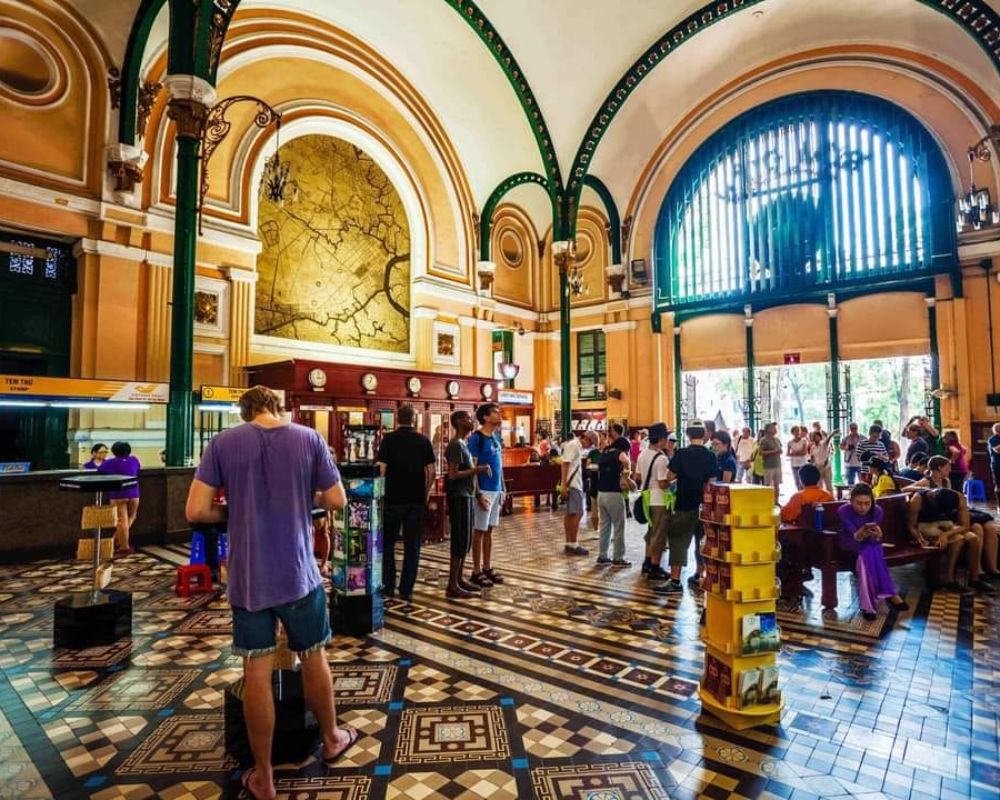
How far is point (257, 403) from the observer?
2295mm

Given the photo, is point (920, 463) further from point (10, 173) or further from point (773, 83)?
point (10, 173)

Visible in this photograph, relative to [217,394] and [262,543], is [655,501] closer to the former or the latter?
[262,543]

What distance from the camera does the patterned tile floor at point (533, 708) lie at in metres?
2.30

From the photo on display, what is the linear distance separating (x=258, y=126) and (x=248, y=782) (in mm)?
10945

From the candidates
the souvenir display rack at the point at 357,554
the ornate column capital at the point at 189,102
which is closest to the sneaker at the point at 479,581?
the souvenir display rack at the point at 357,554

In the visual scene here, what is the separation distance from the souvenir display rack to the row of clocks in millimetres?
6898

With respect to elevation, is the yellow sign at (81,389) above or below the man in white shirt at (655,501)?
above

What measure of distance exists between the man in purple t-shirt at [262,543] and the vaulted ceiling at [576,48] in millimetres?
10440

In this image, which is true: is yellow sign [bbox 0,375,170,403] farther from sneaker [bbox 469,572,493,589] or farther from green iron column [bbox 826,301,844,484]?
green iron column [bbox 826,301,844,484]

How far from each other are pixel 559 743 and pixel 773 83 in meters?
16.2

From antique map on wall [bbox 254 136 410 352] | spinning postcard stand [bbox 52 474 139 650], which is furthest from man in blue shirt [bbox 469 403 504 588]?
antique map on wall [bbox 254 136 410 352]

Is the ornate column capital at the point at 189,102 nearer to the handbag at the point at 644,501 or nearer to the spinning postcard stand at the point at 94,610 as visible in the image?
the spinning postcard stand at the point at 94,610

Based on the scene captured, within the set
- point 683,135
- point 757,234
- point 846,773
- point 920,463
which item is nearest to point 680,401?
point 757,234

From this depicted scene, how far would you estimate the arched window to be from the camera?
1241 cm
